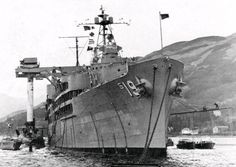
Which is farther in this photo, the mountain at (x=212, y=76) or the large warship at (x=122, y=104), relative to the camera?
the mountain at (x=212, y=76)

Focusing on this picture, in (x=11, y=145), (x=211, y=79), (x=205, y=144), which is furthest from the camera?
(x=211, y=79)

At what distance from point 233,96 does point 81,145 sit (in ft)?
290

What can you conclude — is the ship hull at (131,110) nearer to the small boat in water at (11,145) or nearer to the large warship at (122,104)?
the large warship at (122,104)

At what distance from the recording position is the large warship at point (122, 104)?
735 inches

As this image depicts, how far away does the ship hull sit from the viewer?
1862cm

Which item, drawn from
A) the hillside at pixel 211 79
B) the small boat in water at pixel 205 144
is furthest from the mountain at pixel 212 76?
the small boat in water at pixel 205 144

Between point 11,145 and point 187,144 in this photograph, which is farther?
point 11,145

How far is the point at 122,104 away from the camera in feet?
66.0

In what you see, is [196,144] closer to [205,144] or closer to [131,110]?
[205,144]

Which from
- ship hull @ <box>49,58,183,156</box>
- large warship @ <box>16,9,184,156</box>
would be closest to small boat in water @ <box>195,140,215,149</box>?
large warship @ <box>16,9,184,156</box>

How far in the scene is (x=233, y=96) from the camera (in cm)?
10525

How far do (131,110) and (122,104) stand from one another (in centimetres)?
68

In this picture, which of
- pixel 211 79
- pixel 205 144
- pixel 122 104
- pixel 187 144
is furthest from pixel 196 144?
pixel 211 79

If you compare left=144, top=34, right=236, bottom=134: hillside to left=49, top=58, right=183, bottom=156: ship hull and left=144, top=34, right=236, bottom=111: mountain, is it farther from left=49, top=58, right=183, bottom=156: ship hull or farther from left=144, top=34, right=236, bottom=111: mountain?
left=49, top=58, right=183, bottom=156: ship hull
